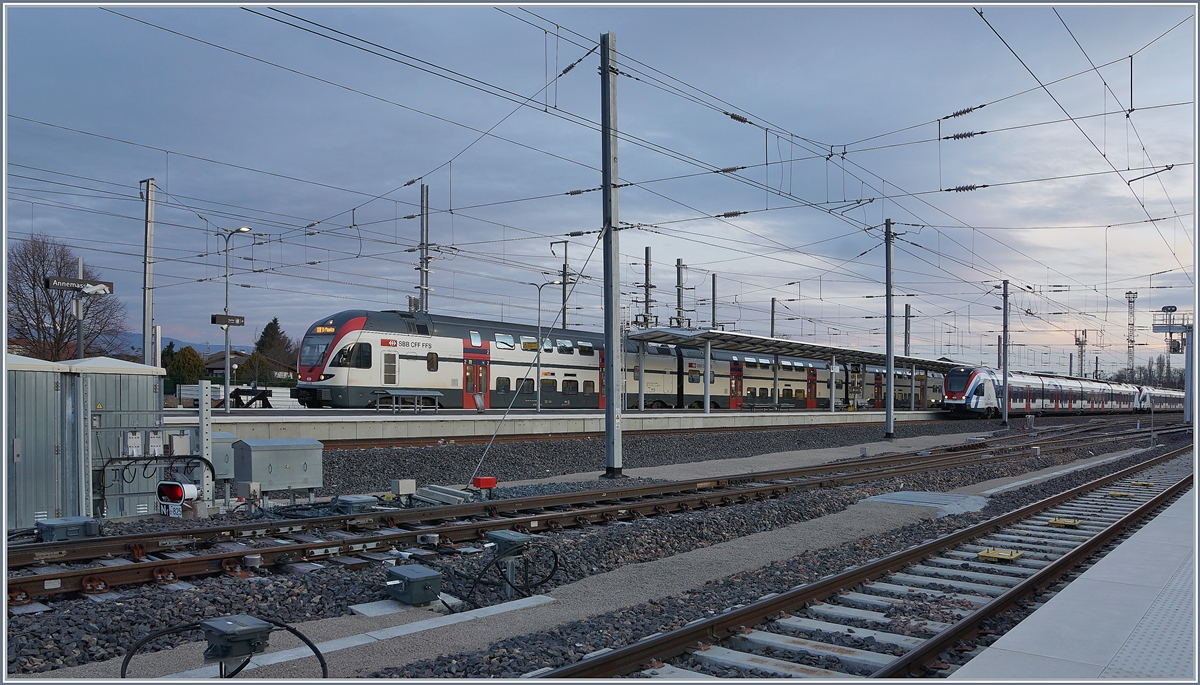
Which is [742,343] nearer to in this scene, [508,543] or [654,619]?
[508,543]

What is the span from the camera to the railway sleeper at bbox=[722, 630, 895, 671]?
5.90 m

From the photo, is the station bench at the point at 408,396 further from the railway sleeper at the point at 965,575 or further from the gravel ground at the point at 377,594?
the railway sleeper at the point at 965,575

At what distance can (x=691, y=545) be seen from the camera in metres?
11.1

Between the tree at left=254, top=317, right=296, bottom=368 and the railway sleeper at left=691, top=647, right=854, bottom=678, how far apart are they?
295 feet

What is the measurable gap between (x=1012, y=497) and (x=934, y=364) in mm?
39694

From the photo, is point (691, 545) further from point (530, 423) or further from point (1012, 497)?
point (530, 423)

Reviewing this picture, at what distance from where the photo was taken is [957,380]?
5038 cm

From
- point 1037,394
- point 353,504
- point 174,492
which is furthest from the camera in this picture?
point 1037,394

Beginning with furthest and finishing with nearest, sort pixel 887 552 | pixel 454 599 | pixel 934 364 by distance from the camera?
pixel 934 364, pixel 887 552, pixel 454 599

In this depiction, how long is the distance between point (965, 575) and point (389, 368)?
2274 cm

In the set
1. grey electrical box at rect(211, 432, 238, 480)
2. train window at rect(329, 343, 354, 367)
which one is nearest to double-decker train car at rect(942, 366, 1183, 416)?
train window at rect(329, 343, 354, 367)

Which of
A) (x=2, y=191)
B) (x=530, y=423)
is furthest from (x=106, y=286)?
(x=2, y=191)

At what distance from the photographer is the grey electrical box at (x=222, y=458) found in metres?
12.9

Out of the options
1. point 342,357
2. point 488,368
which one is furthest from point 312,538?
point 488,368
